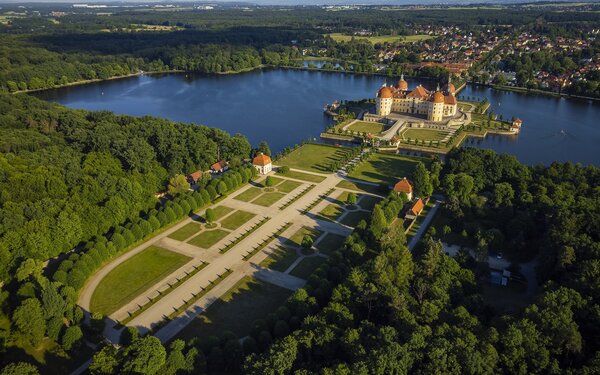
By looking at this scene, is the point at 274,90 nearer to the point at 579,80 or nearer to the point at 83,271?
the point at 579,80

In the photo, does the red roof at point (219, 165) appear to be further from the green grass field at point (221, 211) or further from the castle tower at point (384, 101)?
the castle tower at point (384, 101)

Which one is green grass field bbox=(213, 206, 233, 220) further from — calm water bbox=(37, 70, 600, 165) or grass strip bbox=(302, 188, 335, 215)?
calm water bbox=(37, 70, 600, 165)

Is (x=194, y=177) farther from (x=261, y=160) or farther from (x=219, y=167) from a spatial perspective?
(x=261, y=160)

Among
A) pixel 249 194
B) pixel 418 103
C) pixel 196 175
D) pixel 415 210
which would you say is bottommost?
pixel 249 194

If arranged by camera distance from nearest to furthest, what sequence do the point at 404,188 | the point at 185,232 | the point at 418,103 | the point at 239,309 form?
the point at 239,309
the point at 185,232
the point at 404,188
the point at 418,103

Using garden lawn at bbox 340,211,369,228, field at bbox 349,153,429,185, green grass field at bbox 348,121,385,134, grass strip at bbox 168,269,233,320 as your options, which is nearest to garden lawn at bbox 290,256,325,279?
grass strip at bbox 168,269,233,320

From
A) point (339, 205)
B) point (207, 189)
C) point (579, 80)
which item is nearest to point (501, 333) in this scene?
point (339, 205)

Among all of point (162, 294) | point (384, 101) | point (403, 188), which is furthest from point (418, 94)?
point (162, 294)
